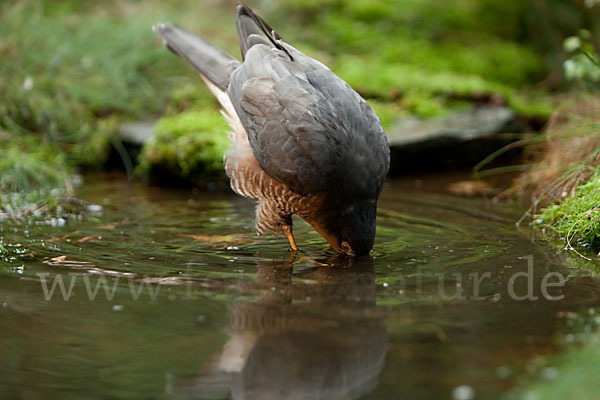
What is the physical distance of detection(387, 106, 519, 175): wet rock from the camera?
21.3 ft

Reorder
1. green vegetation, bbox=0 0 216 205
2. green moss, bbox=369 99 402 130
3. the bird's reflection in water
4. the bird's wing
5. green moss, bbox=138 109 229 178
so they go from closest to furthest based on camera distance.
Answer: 1. the bird's reflection in water
2. the bird's wing
3. green moss, bbox=138 109 229 178
4. green vegetation, bbox=0 0 216 205
5. green moss, bbox=369 99 402 130

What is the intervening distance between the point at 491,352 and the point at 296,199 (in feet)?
5.85

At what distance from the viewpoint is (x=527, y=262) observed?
12.1ft

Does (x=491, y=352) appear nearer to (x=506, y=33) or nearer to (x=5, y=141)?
(x=5, y=141)

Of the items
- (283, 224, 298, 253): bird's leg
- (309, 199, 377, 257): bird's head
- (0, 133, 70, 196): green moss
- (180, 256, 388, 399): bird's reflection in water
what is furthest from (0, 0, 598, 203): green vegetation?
(180, 256, 388, 399): bird's reflection in water

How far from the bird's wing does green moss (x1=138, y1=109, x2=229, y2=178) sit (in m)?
1.90

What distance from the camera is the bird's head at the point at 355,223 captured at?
378cm

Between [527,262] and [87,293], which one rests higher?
[527,262]

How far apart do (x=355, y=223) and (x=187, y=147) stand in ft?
9.13

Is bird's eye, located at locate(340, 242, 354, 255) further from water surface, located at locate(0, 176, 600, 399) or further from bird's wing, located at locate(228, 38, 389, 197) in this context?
bird's wing, located at locate(228, 38, 389, 197)

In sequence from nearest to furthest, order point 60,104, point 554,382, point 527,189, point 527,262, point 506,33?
1. point 554,382
2. point 527,262
3. point 527,189
4. point 60,104
5. point 506,33

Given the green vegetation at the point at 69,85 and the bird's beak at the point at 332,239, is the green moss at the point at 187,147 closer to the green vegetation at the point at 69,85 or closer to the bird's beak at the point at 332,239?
the green vegetation at the point at 69,85

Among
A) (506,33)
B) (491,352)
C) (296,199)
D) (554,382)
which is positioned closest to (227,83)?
(296,199)

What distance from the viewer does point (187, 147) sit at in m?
6.14
